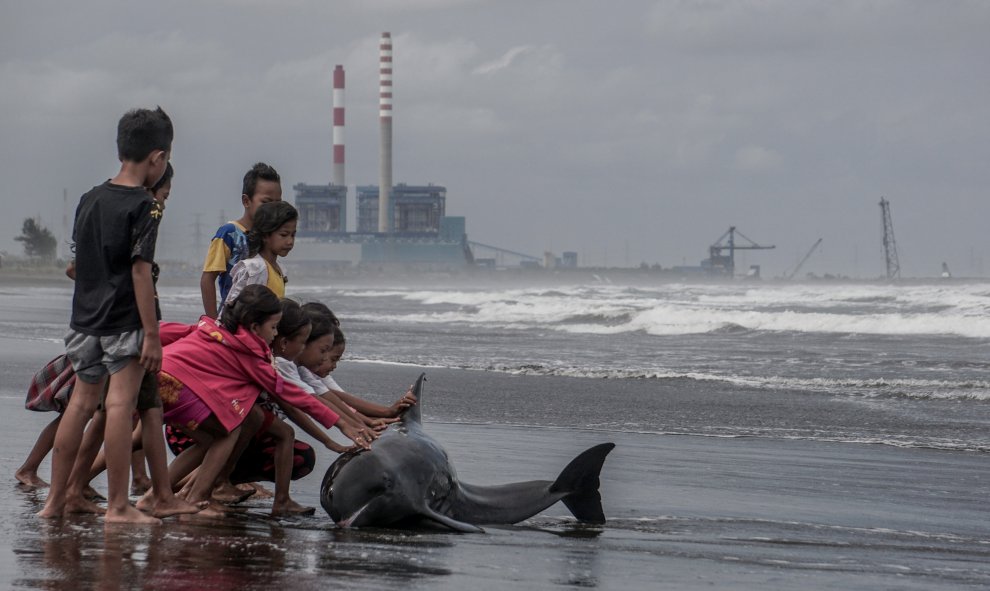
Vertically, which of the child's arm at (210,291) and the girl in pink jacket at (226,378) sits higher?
the child's arm at (210,291)

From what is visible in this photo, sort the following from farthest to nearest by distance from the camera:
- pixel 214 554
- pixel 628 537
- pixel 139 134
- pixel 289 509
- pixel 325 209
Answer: pixel 325 209
pixel 289 509
pixel 628 537
pixel 139 134
pixel 214 554

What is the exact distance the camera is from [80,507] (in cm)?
491

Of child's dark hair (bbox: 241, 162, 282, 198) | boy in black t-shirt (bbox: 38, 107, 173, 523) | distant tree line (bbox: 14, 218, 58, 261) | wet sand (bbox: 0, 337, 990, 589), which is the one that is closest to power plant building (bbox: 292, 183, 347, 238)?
distant tree line (bbox: 14, 218, 58, 261)

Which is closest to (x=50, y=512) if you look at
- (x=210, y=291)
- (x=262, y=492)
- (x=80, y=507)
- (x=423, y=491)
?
(x=80, y=507)

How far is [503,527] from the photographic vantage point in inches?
197

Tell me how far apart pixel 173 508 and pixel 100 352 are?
2.20 ft

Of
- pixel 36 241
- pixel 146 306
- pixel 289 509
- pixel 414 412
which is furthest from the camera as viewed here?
pixel 36 241

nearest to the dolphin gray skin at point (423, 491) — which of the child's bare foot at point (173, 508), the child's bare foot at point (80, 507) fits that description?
the child's bare foot at point (173, 508)

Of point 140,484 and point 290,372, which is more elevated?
point 290,372

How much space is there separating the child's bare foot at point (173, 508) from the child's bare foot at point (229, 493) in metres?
0.42

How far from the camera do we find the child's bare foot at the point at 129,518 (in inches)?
183

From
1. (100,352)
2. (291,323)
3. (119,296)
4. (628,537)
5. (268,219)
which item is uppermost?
(268,219)

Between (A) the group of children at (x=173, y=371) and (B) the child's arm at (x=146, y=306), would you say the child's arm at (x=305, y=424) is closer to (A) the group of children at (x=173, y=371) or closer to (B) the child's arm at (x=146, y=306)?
(A) the group of children at (x=173, y=371)

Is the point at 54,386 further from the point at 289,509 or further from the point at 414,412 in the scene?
the point at 414,412
